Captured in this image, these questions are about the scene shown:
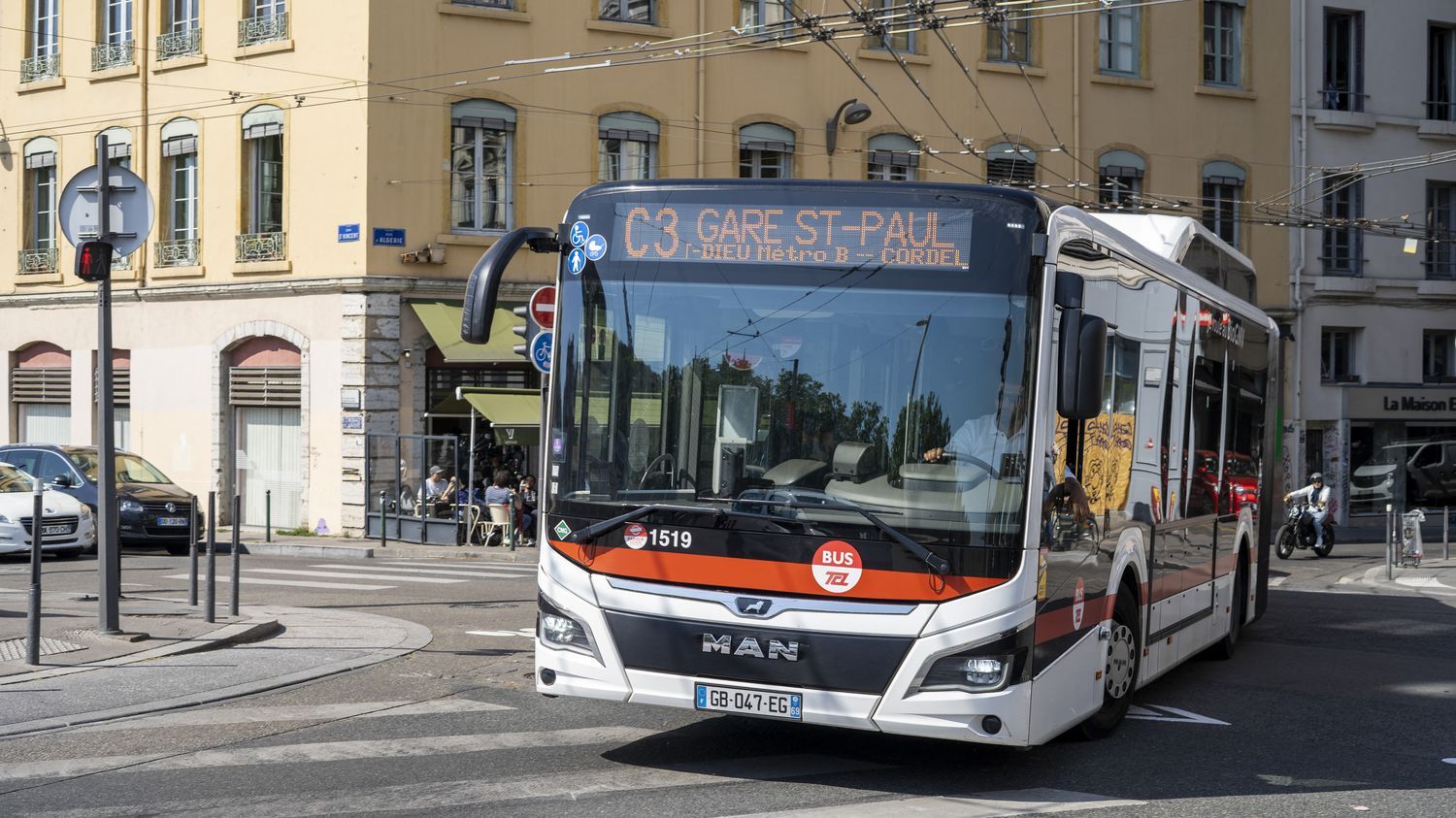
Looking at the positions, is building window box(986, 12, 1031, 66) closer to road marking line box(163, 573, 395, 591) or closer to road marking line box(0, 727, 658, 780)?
road marking line box(163, 573, 395, 591)

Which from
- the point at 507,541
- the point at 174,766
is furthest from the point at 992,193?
the point at 507,541

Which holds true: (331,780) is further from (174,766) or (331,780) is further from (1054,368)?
(1054,368)

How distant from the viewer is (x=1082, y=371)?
6.89 m

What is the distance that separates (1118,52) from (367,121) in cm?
1420

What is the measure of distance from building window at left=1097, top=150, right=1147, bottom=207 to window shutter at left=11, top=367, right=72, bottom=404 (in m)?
19.5

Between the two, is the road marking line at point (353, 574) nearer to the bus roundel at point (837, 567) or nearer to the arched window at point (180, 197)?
the arched window at point (180, 197)

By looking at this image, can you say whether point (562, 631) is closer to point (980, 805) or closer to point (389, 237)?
point (980, 805)

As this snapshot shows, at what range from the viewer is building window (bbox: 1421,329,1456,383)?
34750 millimetres

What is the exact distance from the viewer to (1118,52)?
31375mm

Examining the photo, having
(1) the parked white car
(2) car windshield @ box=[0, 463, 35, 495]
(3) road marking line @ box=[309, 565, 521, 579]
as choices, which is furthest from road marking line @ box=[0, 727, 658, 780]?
(2) car windshield @ box=[0, 463, 35, 495]

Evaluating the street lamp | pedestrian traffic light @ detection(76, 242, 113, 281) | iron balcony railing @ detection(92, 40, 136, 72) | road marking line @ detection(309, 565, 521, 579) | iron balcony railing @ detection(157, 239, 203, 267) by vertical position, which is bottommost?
road marking line @ detection(309, 565, 521, 579)

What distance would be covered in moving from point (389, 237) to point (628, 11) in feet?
18.2

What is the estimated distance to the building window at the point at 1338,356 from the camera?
110 feet

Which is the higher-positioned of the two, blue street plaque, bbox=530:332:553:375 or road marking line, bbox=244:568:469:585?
blue street plaque, bbox=530:332:553:375
